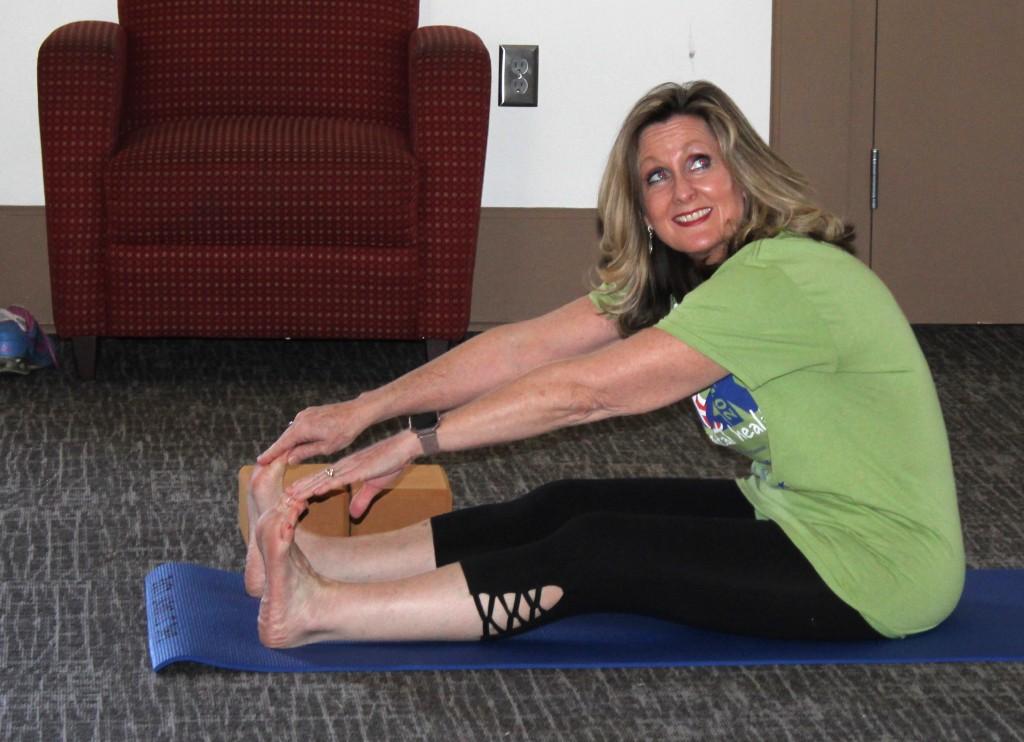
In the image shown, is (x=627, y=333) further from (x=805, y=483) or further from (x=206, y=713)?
(x=206, y=713)

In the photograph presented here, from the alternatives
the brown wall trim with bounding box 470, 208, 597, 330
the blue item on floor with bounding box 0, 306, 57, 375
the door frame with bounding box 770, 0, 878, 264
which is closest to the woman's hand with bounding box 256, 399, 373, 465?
the blue item on floor with bounding box 0, 306, 57, 375

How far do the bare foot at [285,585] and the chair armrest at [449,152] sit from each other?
1746 millimetres

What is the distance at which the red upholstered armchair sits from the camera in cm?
343

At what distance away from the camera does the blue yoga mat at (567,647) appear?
6.07ft

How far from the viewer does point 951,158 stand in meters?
4.13

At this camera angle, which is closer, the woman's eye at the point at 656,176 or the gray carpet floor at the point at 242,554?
the gray carpet floor at the point at 242,554

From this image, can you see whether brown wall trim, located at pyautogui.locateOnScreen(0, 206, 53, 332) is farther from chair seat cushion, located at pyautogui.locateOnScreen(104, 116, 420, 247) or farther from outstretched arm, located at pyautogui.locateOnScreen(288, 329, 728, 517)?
outstretched arm, located at pyautogui.locateOnScreen(288, 329, 728, 517)

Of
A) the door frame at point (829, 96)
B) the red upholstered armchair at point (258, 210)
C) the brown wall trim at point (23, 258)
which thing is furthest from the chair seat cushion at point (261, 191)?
the door frame at point (829, 96)

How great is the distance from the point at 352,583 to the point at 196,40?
2.23 m

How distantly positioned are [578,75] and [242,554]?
83.6 inches

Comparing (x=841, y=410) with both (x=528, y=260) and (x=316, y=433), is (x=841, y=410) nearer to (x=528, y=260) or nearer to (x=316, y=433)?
(x=316, y=433)

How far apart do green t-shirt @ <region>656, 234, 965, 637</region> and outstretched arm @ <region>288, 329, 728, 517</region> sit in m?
0.03

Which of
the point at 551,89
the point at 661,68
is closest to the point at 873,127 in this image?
the point at 661,68

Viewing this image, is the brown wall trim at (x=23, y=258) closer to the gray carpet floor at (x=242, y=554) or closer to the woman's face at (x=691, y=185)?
the gray carpet floor at (x=242, y=554)
